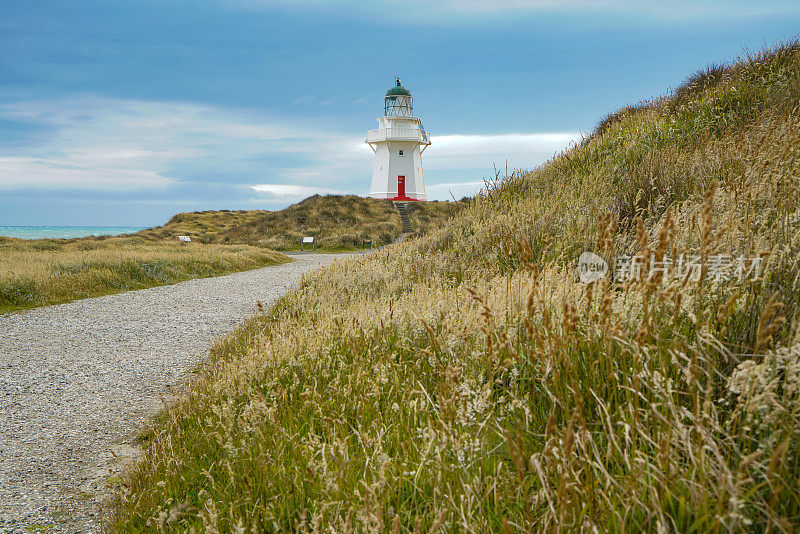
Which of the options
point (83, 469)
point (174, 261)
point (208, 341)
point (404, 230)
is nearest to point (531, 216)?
point (208, 341)

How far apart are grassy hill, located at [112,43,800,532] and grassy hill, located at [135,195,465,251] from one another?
31.1m

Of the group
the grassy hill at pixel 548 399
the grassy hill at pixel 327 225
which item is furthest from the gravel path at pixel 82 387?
the grassy hill at pixel 327 225

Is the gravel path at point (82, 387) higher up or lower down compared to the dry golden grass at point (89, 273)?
lower down

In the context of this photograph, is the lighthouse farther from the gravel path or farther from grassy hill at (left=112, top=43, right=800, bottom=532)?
grassy hill at (left=112, top=43, right=800, bottom=532)

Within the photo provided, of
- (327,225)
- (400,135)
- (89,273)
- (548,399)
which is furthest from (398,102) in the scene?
(548,399)

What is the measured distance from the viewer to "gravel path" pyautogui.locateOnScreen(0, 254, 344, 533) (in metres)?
3.91

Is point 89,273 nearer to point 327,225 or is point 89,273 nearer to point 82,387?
point 82,387

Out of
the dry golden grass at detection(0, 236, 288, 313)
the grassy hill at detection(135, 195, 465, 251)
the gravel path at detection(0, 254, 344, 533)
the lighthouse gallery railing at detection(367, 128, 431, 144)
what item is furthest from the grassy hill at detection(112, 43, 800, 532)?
the lighthouse gallery railing at detection(367, 128, 431, 144)

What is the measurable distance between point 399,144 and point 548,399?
153 feet

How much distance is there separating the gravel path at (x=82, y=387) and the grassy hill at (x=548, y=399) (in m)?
0.64

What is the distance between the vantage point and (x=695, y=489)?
5.58 ft

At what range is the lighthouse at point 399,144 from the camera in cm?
4722

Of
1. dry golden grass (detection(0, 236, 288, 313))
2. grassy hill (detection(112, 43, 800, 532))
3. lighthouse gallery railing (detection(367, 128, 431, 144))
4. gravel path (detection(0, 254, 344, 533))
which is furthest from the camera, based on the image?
lighthouse gallery railing (detection(367, 128, 431, 144))

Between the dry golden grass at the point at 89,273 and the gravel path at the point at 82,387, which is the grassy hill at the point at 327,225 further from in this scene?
the gravel path at the point at 82,387
